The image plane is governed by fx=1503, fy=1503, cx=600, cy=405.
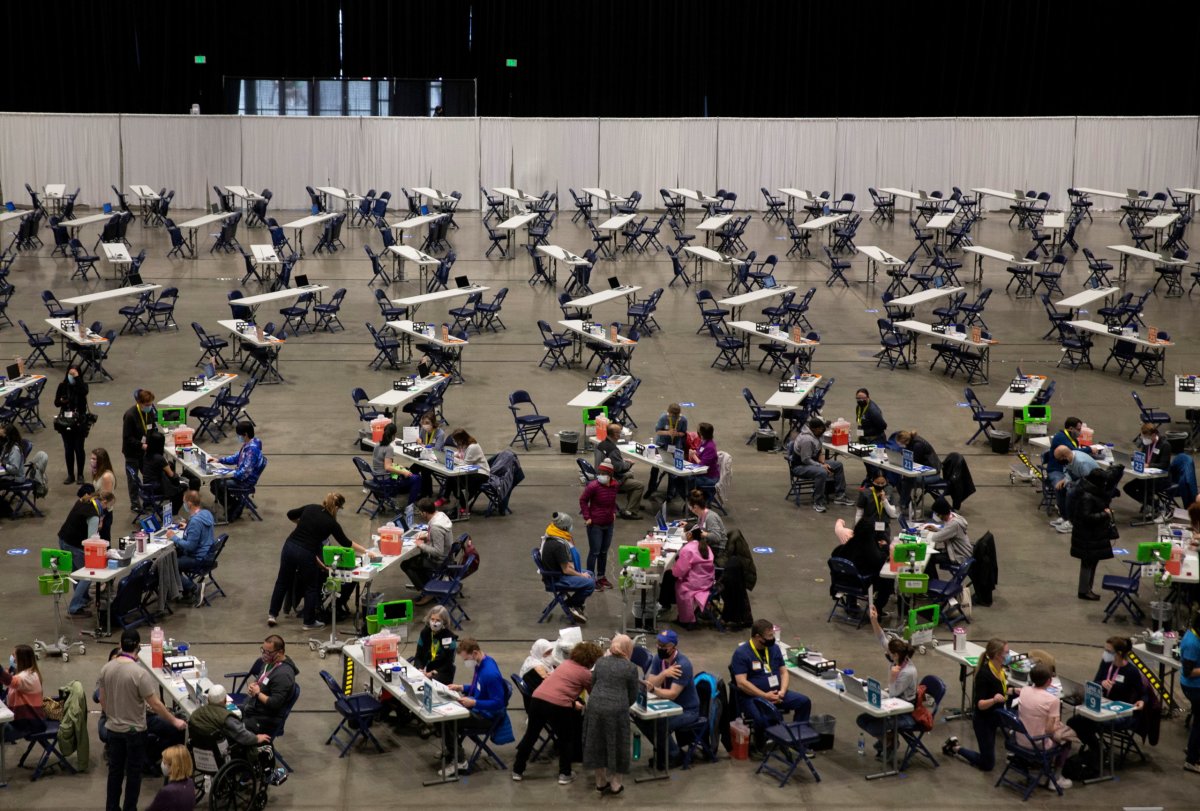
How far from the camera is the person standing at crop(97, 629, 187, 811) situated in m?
10.9

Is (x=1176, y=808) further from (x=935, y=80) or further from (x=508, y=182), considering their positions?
(x=935, y=80)

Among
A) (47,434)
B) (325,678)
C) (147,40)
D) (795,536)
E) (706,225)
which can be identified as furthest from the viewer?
(147,40)

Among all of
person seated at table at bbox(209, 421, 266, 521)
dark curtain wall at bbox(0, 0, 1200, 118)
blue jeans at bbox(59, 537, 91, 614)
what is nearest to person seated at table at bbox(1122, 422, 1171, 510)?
person seated at table at bbox(209, 421, 266, 521)

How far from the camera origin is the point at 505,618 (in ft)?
49.5

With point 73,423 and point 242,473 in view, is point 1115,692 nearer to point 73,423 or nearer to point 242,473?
point 242,473

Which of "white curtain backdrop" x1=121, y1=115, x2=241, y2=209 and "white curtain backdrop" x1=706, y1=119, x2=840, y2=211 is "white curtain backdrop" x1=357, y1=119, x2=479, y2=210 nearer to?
"white curtain backdrop" x1=121, y1=115, x2=241, y2=209

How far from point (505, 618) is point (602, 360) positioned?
31.2ft

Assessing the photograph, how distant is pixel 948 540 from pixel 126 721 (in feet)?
27.2

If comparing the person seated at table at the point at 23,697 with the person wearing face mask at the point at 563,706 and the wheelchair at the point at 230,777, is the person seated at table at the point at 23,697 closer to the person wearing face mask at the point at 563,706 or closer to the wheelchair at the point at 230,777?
the wheelchair at the point at 230,777

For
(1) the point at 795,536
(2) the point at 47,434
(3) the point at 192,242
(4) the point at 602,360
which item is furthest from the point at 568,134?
(1) the point at 795,536

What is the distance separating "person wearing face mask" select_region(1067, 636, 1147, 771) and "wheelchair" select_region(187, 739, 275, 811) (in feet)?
20.8

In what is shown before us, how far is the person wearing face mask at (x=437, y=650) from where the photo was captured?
12.4m

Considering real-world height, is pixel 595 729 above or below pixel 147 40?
below

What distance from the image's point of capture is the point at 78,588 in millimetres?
14648
